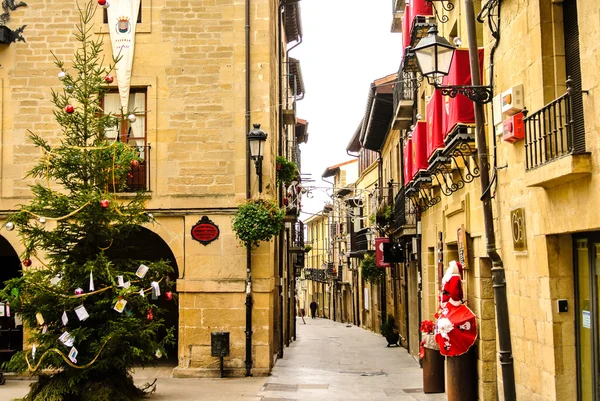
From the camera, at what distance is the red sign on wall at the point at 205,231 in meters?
15.5

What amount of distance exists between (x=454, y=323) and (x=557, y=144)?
14.3 feet

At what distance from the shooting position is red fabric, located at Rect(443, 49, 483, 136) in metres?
9.73

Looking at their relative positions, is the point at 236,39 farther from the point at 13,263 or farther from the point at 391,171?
the point at 391,171

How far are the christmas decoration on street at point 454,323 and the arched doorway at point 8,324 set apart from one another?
28.7ft

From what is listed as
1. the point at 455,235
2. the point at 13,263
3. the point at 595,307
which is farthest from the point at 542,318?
the point at 13,263

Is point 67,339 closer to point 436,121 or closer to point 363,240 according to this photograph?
point 436,121

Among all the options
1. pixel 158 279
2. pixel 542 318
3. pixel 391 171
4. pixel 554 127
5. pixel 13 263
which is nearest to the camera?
pixel 554 127

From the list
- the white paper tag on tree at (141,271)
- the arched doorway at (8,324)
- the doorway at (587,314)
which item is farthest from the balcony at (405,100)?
the doorway at (587,314)

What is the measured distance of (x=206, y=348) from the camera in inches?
607

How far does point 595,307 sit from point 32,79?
40.7ft

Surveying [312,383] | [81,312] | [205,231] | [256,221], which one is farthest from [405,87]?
[81,312]

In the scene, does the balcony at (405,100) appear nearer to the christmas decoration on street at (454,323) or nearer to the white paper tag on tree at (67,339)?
the christmas decoration on street at (454,323)

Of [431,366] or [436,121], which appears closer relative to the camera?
[436,121]

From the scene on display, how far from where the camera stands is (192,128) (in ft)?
51.9
